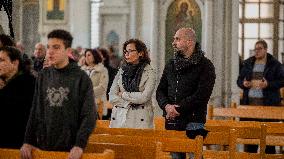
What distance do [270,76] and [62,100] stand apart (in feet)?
21.5

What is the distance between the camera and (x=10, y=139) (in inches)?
212

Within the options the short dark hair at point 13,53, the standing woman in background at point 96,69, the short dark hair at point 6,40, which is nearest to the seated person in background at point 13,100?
the short dark hair at point 13,53

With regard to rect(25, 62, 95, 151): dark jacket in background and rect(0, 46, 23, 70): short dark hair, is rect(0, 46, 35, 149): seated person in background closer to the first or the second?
rect(0, 46, 23, 70): short dark hair

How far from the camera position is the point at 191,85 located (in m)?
6.91

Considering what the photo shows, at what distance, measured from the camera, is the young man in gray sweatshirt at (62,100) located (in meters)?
4.94

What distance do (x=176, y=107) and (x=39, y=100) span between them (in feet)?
6.86

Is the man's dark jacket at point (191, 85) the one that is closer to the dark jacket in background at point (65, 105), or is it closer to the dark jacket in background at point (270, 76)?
the dark jacket in background at point (65, 105)

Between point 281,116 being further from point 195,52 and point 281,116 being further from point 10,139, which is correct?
point 10,139

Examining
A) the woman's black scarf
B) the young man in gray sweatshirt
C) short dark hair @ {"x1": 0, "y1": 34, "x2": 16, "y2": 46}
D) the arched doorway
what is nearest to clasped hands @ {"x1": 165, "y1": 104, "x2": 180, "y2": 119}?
the woman's black scarf

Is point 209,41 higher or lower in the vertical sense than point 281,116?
higher

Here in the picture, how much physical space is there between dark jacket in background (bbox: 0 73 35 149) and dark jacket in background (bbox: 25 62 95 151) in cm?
36

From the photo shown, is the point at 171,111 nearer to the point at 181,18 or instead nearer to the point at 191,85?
the point at 191,85

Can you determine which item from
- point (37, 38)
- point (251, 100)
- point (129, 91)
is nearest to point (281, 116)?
point (251, 100)

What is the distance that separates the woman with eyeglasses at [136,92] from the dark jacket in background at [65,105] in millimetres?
2365
